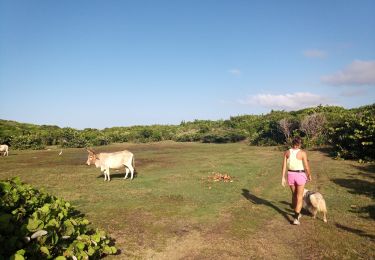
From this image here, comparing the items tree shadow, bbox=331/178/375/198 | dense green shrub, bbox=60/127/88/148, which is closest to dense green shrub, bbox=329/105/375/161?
tree shadow, bbox=331/178/375/198

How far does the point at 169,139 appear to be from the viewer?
184ft

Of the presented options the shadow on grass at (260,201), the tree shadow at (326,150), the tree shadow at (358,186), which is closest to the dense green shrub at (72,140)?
the tree shadow at (326,150)

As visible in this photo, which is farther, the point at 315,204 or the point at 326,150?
the point at 326,150

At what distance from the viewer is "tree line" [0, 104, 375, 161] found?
24.5 metres

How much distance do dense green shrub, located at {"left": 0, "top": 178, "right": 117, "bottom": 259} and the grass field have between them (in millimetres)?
1154

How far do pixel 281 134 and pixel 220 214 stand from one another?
3128cm

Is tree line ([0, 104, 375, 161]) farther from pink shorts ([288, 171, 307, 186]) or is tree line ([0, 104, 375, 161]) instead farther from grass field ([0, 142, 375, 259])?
pink shorts ([288, 171, 307, 186])

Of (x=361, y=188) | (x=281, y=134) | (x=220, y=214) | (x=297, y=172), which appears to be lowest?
(x=220, y=214)

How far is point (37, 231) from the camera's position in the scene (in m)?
5.75

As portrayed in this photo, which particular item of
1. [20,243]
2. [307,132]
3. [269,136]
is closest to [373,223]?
[20,243]

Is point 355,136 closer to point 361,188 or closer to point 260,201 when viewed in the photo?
point 361,188

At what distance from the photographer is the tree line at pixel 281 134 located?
966 inches

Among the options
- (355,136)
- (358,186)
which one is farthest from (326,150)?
(358,186)

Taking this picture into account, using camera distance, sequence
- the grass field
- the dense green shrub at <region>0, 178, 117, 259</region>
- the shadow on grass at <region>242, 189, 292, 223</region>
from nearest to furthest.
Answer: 1. the dense green shrub at <region>0, 178, 117, 259</region>
2. the grass field
3. the shadow on grass at <region>242, 189, 292, 223</region>
